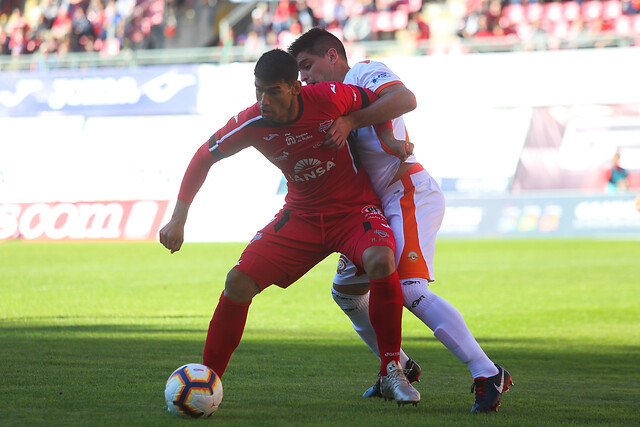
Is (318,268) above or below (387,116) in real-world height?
below

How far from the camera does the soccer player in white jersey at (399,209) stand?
475 centimetres

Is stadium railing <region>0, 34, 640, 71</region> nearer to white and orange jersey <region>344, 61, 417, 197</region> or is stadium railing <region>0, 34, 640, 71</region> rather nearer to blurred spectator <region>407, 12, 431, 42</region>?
blurred spectator <region>407, 12, 431, 42</region>

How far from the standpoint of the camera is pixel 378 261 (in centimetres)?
471

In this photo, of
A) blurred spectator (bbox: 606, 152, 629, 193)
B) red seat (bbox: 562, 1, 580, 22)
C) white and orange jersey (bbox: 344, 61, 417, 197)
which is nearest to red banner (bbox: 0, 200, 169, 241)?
blurred spectator (bbox: 606, 152, 629, 193)

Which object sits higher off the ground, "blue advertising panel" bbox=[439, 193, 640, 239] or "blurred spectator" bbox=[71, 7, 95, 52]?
"blurred spectator" bbox=[71, 7, 95, 52]

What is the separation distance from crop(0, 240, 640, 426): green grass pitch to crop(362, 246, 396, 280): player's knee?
0.69 metres

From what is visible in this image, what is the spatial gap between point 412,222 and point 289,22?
951 inches

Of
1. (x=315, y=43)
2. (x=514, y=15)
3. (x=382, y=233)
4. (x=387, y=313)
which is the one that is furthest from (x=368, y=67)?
(x=514, y=15)

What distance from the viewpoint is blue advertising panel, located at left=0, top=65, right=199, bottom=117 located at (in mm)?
25672

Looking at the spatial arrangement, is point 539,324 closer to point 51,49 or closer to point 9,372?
point 9,372

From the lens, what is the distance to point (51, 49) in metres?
30.7

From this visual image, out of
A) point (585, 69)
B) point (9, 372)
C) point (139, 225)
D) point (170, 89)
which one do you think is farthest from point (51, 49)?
point (9, 372)

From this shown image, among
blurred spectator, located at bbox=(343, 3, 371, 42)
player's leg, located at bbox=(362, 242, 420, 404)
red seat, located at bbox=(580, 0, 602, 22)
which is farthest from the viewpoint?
blurred spectator, located at bbox=(343, 3, 371, 42)

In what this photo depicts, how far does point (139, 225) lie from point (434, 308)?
63.0 ft
